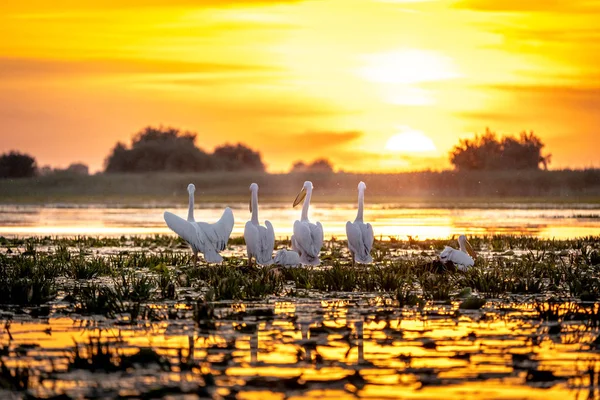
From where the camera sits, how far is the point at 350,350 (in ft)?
29.0

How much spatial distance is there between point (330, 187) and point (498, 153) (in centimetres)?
1607

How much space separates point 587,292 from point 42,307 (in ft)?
20.3

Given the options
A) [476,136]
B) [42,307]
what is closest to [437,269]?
[42,307]

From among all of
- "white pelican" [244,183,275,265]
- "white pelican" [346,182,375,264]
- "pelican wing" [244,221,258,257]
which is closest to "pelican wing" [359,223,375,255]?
"white pelican" [346,182,375,264]

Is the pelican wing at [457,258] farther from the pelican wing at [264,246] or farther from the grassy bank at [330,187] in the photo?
the grassy bank at [330,187]

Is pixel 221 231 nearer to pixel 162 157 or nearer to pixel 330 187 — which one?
pixel 330 187

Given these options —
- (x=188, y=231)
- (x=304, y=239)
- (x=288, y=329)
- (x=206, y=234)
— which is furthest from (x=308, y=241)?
(x=288, y=329)

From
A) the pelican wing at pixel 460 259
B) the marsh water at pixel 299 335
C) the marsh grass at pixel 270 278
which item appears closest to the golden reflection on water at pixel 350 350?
the marsh water at pixel 299 335

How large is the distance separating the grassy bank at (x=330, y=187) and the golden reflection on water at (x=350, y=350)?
56.3 m

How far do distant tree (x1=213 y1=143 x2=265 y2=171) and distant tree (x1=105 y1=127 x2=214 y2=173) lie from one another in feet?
17.5

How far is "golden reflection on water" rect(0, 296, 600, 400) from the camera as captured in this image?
24.8 feet

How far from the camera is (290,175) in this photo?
8081 cm

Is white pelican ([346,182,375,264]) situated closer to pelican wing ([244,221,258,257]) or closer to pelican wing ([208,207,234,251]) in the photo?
pelican wing ([244,221,258,257])

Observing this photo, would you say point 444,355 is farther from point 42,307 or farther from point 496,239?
point 496,239
